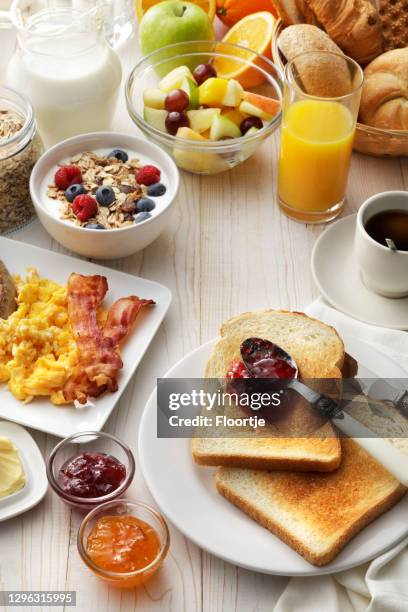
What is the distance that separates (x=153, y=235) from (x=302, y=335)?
1.57 feet

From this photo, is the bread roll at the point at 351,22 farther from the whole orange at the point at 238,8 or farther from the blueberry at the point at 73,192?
the blueberry at the point at 73,192

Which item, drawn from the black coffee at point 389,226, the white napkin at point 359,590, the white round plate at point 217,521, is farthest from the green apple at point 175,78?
the white napkin at point 359,590

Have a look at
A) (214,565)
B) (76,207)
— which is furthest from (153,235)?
(214,565)

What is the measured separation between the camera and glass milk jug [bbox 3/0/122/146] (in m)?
2.12

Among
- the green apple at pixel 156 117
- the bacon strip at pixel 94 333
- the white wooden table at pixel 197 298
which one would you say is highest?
the green apple at pixel 156 117

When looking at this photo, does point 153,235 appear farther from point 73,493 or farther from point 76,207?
point 73,493

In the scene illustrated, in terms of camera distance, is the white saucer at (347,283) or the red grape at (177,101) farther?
the red grape at (177,101)

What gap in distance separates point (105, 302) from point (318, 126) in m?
0.66

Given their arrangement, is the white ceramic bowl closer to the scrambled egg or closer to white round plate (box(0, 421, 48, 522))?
the scrambled egg

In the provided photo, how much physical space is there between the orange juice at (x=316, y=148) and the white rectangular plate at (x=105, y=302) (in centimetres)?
47

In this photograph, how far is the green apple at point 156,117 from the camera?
222 centimetres

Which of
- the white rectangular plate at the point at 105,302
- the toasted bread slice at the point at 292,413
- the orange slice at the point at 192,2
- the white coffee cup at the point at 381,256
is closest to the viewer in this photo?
the toasted bread slice at the point at 292,413

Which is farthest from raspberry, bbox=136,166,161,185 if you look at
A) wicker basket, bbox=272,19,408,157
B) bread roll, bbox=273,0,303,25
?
bread roll, bbox=273,0,303,25

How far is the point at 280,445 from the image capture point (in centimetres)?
152
